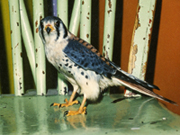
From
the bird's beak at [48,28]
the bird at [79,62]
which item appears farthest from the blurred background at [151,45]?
the bird's beak at [48,28]

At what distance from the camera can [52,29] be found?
733mm

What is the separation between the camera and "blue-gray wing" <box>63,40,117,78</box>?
76cm

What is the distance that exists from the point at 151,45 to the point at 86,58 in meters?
0.46

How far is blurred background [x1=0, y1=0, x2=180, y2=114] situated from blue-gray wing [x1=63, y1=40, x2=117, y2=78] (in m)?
0.35

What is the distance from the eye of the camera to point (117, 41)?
44.1 inches

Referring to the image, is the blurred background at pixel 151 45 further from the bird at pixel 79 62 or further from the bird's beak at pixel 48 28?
the bird's beak at pixel 48 28

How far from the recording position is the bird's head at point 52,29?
0.73m

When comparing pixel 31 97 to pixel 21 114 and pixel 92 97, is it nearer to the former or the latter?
pixel 21 114

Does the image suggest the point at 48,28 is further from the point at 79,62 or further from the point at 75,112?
the point at 75,112

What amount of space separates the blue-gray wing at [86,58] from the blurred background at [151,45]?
0.35 m

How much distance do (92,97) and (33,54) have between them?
0.35 m

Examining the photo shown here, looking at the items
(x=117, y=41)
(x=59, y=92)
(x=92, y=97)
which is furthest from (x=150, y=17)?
(x=59, y=92)

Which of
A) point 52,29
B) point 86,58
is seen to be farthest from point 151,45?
point 52,29

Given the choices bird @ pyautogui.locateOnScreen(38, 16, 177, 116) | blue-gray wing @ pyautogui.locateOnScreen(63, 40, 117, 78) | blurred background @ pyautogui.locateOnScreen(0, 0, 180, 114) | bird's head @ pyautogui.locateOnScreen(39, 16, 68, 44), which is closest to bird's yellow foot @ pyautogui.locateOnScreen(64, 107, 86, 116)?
bird @ pyautogui.locateOnScreen(38, 16, 177, 116)
